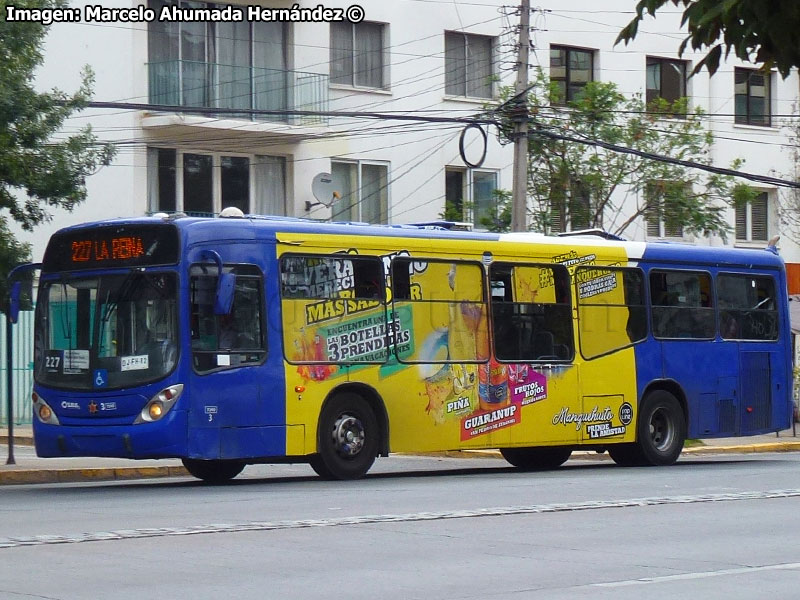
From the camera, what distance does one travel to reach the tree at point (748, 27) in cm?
598

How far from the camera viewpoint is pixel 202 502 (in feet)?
48.1

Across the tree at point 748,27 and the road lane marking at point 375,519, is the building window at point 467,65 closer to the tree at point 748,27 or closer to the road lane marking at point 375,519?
the road lane marking at point 375,519

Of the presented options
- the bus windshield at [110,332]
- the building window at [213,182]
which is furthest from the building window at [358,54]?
the bus windshield at [110,332]

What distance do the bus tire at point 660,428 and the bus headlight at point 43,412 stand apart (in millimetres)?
8421

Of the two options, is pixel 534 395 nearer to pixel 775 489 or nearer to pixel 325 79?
pixel 775 489

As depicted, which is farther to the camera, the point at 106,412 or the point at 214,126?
the point at 214,126

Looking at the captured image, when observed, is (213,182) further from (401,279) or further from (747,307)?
(401,279)

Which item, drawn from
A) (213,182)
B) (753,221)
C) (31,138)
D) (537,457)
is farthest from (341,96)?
(31,138)

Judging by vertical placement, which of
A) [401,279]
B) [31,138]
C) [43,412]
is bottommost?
[43,412]

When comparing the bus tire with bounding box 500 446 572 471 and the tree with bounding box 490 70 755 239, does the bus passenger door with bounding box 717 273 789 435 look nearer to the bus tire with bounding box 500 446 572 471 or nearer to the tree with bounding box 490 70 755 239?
the bus tire with bounding box 500 446 572 471

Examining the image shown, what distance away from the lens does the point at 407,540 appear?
37.7ft

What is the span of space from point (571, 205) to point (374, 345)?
1437cm

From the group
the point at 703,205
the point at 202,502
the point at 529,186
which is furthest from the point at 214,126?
the point at 202,502

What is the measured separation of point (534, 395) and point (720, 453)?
9.03m
